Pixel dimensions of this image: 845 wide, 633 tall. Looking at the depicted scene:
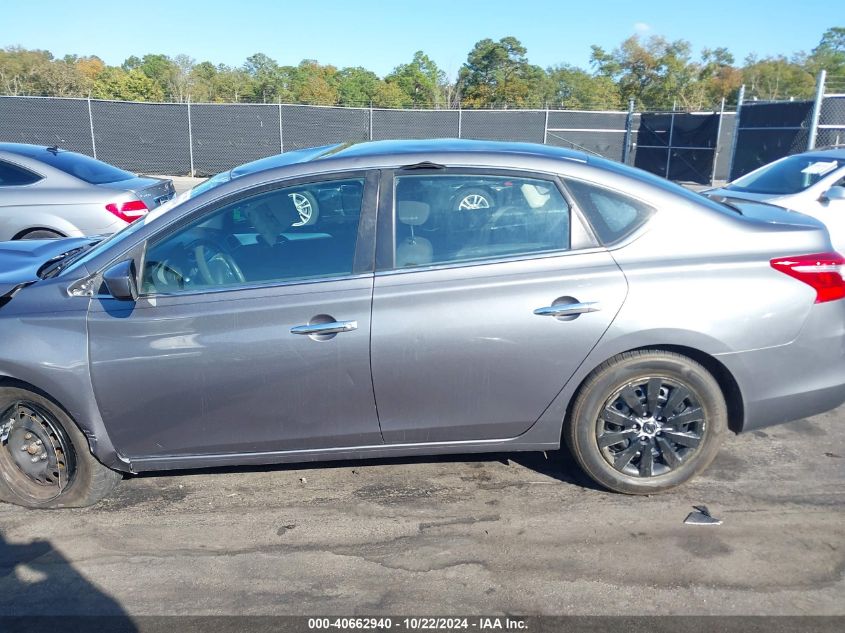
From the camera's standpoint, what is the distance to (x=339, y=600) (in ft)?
9.62

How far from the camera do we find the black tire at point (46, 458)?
3508 mm

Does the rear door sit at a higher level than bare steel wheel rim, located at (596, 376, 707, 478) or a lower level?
higher

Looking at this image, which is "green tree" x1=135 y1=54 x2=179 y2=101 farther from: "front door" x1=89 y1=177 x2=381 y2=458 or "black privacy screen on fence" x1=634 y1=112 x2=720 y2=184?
"front door" x1=89 y1=177 x2=381 y2=458

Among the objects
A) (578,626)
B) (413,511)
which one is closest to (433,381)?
(413,511)

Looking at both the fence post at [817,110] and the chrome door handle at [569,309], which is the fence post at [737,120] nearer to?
the fence post at [817,110]

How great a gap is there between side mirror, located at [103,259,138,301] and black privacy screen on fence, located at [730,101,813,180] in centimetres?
1453

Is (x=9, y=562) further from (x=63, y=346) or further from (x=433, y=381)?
(x=433, y=381)

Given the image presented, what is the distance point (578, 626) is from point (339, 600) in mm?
980

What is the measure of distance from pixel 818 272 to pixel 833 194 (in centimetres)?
528

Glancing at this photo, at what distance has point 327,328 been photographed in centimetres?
326

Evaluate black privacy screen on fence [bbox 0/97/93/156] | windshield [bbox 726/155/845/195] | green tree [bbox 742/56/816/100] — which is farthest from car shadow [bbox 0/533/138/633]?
green tree [bbox 742/56/816/100]

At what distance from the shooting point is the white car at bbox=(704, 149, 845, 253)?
7832 millimetres

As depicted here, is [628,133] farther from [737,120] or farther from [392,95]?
[392,95]

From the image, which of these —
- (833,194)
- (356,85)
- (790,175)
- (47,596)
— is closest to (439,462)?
(47,596)
